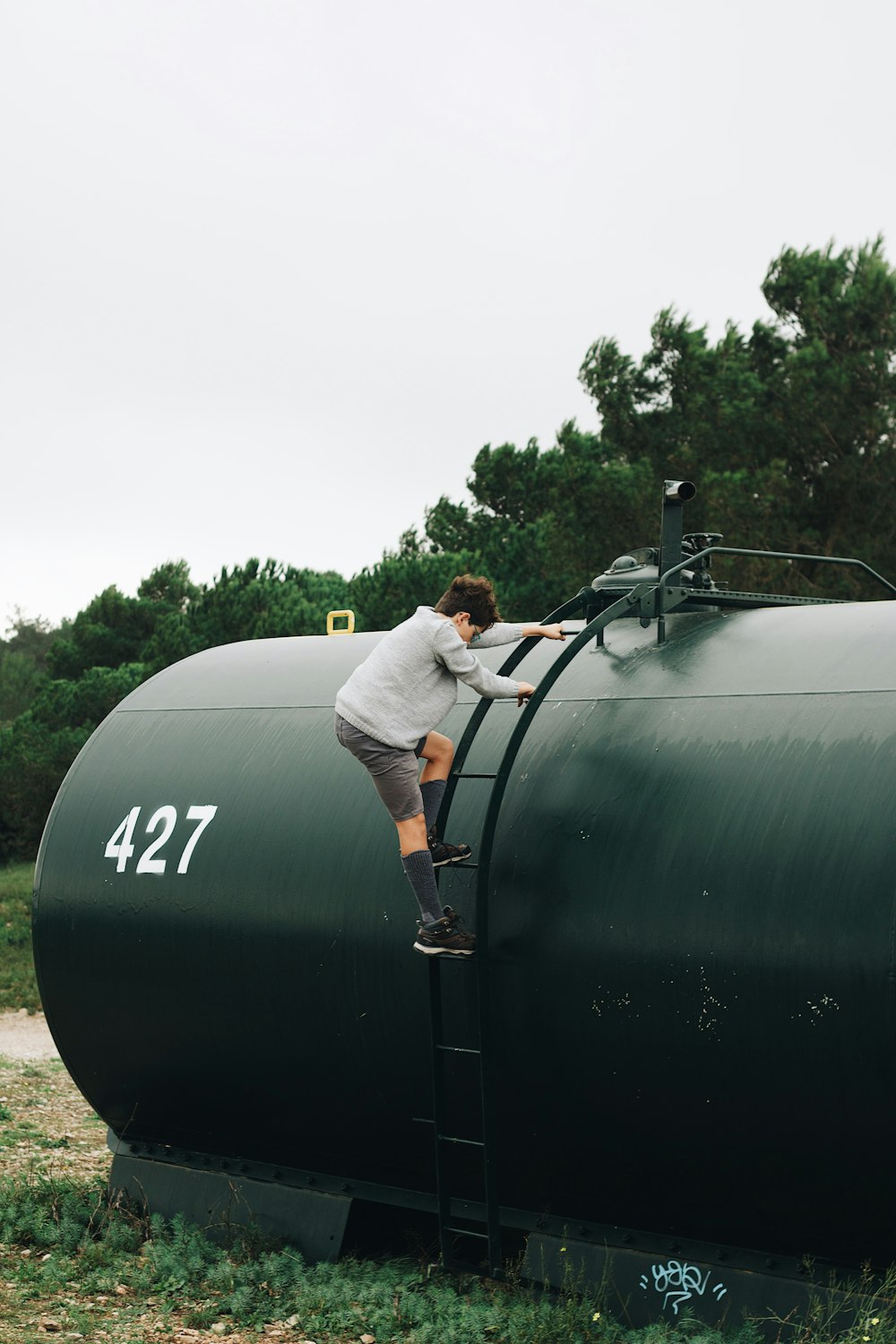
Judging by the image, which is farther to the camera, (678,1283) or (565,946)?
(565,946)

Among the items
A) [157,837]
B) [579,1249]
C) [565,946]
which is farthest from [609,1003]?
[157,837]

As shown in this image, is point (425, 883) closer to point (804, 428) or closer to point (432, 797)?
point (432, 797)

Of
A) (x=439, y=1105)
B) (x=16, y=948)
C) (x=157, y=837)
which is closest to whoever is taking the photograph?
(x=439, y=1105)

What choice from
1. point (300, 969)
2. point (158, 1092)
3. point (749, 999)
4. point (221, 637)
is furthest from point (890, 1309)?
point (221, 637)

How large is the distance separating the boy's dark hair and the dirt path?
1227 centimetres

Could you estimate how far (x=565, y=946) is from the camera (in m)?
6.87

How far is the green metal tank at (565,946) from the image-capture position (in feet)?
20.3

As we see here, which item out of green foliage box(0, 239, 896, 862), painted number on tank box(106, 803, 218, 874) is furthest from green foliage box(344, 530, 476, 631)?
painted number on tank box(106, 803, 218, 874)

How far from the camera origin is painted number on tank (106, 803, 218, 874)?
8852mm

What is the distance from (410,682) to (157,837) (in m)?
2.54

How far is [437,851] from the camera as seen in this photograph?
723 cm

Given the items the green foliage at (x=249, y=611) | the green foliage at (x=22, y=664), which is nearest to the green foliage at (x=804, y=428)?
the green foliage at (x=249, y=611)

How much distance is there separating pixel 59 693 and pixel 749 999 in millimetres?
41134

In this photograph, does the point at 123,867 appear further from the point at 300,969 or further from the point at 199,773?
the point at 300,969
